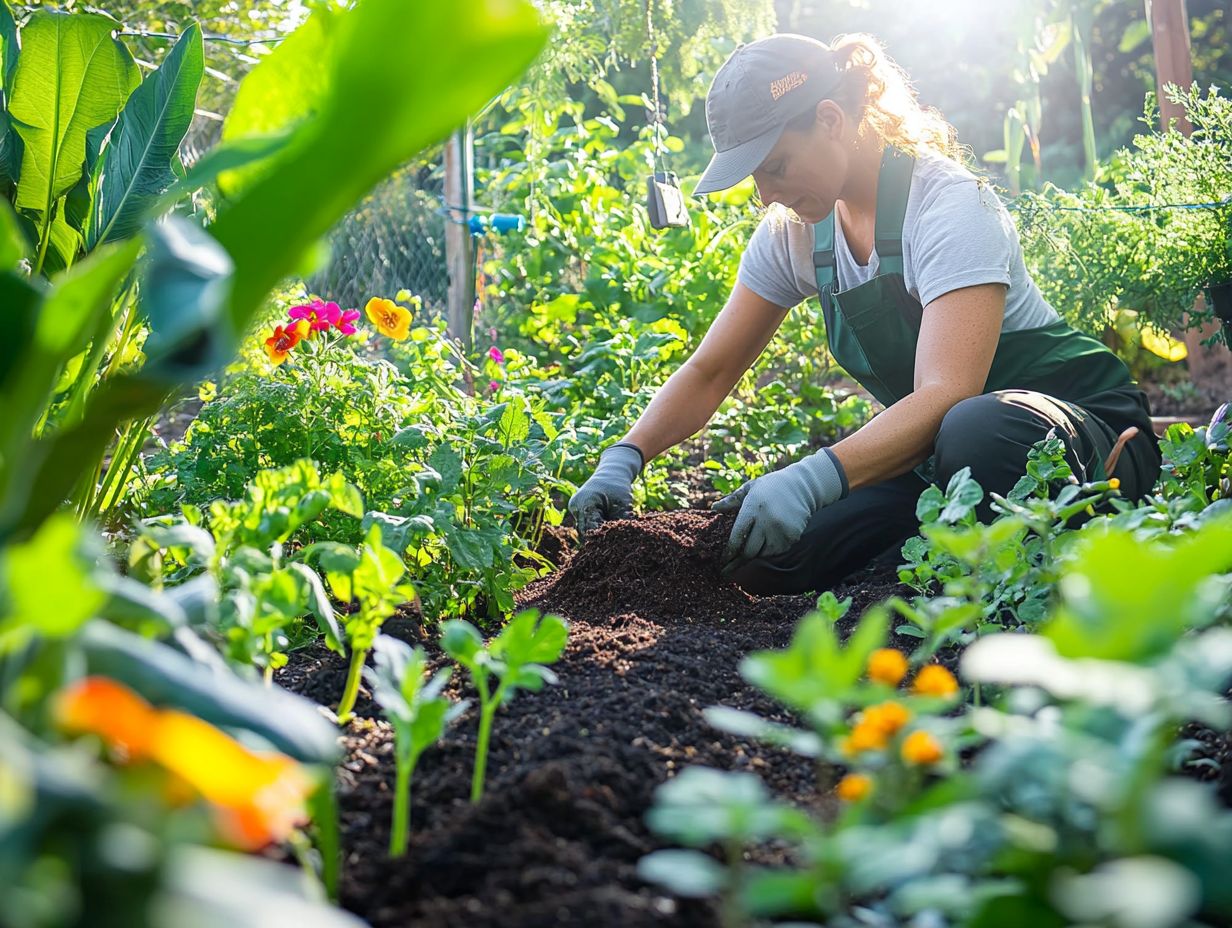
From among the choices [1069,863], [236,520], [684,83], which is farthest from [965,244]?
[684,83]

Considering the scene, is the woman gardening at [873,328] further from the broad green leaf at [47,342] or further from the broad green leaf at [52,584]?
the broad green leaf at [52,584]

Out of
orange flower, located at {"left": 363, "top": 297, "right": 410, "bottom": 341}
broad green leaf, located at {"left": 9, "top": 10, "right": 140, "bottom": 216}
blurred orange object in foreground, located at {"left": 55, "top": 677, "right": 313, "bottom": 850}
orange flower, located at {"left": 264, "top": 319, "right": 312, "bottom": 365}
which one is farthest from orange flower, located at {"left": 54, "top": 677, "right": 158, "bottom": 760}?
orange flower, located at {"left": 363, "top": 297, "right": 410, "bottom": 341}

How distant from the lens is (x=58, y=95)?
6.19 ft

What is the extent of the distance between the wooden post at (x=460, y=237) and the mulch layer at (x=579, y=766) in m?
2.00

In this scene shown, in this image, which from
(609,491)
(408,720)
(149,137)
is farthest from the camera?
(609,491)

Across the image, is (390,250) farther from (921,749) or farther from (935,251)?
(921,749)

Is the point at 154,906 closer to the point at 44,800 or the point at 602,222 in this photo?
the point at 44,800

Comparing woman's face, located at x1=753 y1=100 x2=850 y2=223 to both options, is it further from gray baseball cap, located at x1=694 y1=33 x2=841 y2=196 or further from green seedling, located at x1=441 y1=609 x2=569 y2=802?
green seedling, located at x1=441 y1=609 x2=569 y2=802

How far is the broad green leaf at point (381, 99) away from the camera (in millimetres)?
703

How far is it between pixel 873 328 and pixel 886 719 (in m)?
2.09

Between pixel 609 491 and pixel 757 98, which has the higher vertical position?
pixel 757 98

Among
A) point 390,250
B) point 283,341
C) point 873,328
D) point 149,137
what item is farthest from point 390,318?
point 390,250

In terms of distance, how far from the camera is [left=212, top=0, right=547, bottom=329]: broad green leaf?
2.31 feet

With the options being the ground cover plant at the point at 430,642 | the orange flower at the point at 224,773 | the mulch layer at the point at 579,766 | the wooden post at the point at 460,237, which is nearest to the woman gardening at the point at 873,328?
the ground cover plant at the point at 430,642
